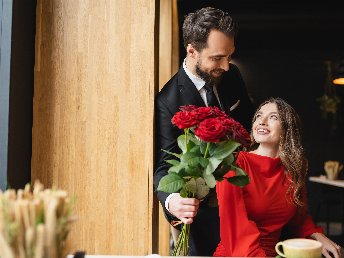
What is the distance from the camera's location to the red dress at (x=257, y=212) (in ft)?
6.74

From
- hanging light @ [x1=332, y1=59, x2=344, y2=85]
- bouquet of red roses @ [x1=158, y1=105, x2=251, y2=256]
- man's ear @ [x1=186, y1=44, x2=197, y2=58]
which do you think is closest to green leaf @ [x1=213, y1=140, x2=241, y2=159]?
bouquet of red roses @ [x1=158, y1=105, x2=251, y2=256]

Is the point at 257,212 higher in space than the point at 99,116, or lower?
lower

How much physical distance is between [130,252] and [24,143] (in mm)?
811

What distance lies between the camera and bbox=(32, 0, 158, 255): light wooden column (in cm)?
251

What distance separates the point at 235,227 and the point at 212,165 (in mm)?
592

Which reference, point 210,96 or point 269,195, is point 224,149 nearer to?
point 269,195

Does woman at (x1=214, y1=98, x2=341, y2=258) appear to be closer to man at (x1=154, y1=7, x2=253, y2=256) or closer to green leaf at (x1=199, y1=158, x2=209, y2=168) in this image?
man at (x1=154, y1=7, x2=253, y2=256)

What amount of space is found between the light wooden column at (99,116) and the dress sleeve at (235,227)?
0.57 metres

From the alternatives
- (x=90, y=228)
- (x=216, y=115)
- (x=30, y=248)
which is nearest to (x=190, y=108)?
(x=216, y=115)

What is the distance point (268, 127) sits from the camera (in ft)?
7.79

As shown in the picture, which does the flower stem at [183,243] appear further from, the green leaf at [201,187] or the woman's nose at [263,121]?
the woman's nose at [263,121]

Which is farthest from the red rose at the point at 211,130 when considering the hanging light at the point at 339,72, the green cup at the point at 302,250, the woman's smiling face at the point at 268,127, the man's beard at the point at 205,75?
the hanging light at the point at 339,72

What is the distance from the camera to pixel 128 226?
255cm

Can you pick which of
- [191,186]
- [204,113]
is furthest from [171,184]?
[204,113]
